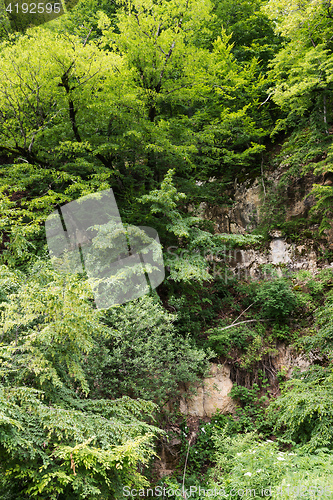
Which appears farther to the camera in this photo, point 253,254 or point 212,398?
point 253,254

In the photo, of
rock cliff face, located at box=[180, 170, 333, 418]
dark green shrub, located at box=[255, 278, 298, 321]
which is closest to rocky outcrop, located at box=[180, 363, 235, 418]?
rock cliff face, located at box=[180, 170, 333, 418]

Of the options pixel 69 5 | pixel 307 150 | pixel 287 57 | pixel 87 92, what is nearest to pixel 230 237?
pixel 307 150

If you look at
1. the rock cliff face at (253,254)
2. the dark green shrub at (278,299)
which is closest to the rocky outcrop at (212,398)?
the rock cliff face at (253,254)

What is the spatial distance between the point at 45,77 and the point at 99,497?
7633 mm

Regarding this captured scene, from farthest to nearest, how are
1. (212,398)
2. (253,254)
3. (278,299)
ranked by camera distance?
1. (253,254)
2. (278,299)
3. (212,398)

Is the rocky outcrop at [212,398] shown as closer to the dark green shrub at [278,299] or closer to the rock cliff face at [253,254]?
the rock cliff face at [253,254]

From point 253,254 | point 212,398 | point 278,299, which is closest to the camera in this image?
point 212,398

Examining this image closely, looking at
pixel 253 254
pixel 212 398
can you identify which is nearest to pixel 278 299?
pixel 253 254

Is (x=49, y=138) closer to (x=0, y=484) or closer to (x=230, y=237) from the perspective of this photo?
(x=230, y=237)

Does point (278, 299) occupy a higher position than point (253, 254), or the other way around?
point (253, 254)

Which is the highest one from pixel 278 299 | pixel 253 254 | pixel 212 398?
pixel 253 254

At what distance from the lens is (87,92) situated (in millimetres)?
6945

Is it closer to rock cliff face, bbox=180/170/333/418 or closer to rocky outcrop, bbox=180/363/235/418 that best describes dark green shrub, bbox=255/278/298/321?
rock cliff face, bbox=180/170/333/418

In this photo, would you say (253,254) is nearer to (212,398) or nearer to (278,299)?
(278,299)
